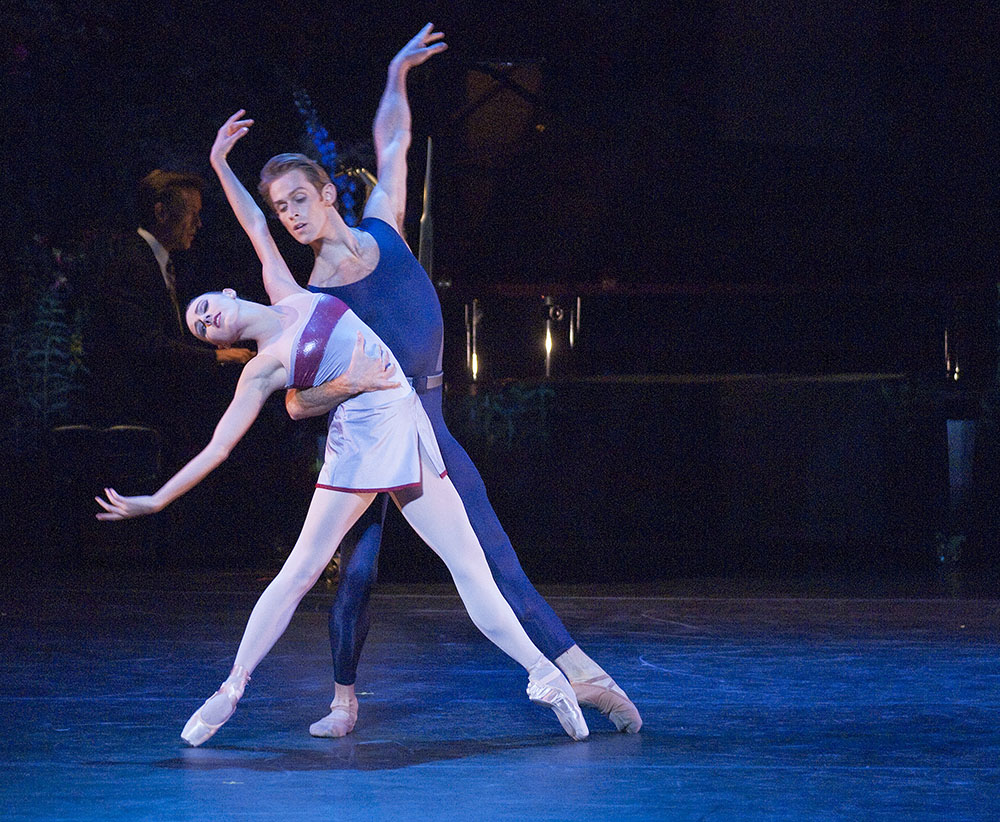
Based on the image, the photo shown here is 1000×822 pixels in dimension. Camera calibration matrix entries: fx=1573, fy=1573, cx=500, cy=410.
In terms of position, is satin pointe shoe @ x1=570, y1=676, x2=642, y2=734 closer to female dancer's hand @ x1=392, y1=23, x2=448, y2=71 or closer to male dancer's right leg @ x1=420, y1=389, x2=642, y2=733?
male dancer's right leg @ x1=420, y1=389, x2=642, y2=733

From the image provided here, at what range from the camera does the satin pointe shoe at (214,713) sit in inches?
158

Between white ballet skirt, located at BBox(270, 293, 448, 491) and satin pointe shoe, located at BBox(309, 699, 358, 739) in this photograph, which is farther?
satin pointe shoe, located at BBox(309, 699, 358, 739)

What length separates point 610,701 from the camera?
13.7ft

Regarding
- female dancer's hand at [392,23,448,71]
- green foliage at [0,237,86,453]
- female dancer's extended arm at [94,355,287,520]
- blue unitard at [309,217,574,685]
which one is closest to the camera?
female dancer's extended arm at [94,355,287,520]

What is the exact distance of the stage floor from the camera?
3.49 meters

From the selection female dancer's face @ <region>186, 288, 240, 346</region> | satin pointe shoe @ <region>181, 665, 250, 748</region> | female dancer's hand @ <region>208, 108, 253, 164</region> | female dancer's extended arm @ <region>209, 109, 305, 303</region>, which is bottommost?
satin pointe shoe @ <region>181, 665, 250, 748</region>

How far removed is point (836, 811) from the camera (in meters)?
3.36

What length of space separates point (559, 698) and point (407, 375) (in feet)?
3.19

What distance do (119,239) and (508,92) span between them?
3.54 metres

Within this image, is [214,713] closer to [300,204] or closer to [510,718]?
[510,718]

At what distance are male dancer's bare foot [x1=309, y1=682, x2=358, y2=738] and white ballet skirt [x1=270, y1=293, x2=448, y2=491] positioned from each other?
0.60 m

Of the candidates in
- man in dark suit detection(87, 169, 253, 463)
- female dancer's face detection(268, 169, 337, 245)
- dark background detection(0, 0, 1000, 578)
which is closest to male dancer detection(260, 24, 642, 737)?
female dancer's face detection(268, 169, 337, 245)

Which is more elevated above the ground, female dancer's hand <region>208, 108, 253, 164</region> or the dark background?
the dark background

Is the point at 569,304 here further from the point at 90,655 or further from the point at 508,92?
the point at 90,655
